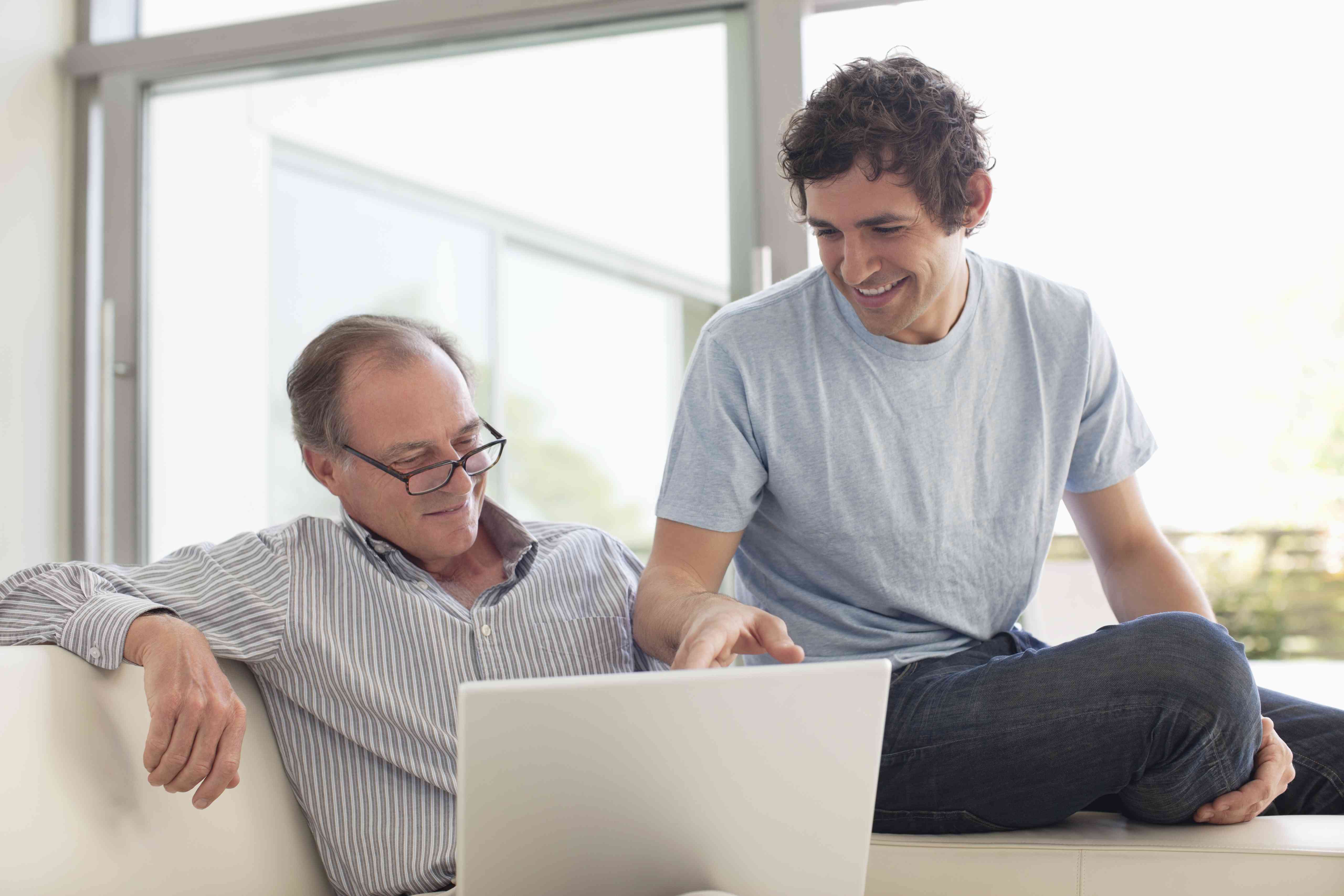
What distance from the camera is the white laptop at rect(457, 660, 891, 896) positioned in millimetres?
802

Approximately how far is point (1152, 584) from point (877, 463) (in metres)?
0.45

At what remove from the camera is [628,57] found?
2582 millimetres

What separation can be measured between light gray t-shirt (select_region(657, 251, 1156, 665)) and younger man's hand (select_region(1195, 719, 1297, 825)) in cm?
36

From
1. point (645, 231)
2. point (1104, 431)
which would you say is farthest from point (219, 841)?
point (645, 231)

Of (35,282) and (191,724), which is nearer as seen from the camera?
(191,724)

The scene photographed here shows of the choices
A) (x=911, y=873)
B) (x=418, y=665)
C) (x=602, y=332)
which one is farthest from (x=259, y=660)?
(x=602, y=332)

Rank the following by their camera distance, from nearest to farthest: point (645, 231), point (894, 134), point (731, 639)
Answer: point (731, 639)
point (894, 134)
point (645, 231)

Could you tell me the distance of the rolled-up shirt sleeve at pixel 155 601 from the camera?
1245 mm

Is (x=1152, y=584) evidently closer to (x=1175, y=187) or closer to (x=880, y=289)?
(x=880, y=289)

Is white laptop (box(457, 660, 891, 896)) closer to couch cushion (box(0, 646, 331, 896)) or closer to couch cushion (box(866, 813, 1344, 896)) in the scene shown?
couch cushion (box(866, 813, 1344, 896))

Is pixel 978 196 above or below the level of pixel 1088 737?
above

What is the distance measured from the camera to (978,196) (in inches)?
60.5

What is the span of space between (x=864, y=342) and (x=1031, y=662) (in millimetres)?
506

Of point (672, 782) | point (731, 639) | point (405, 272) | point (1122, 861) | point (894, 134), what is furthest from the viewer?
point (405, 272)
